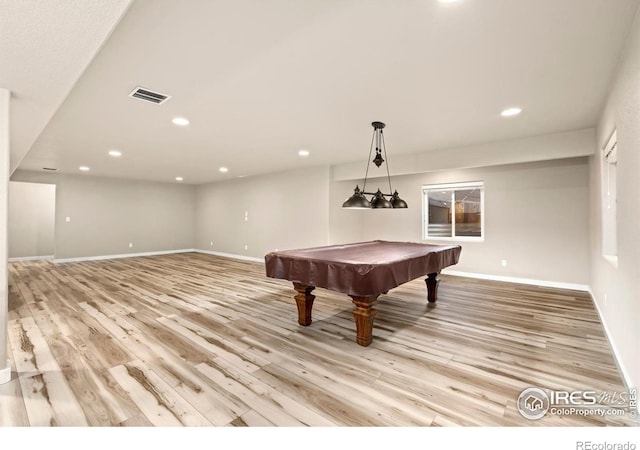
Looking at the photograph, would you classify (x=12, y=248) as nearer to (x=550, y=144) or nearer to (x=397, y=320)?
(x=397, y=320)

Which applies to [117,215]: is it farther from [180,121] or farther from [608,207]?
[608,207]

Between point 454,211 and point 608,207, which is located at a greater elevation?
point 454,211

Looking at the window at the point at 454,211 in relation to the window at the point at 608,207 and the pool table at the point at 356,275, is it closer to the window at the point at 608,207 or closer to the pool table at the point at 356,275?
the window at the point at 608,207

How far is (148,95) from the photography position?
293 centimetres

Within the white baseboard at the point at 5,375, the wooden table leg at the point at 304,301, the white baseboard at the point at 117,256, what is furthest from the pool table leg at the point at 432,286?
the white baseboard at the point at 117,256

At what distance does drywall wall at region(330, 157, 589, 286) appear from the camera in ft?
15.9

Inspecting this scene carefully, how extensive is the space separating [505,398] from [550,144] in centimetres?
398

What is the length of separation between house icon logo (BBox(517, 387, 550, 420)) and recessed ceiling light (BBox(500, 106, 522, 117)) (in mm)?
2868

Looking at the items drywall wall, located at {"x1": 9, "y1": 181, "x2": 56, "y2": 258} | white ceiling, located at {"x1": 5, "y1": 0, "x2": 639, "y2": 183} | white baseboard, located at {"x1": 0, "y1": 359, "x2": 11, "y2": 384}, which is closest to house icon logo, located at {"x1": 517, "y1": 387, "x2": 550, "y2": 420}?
white ceiling, located at {"x1": 5, "y1": 0, "x2": 639, "y2": 183}

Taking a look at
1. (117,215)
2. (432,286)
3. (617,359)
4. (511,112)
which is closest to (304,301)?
(432,286)

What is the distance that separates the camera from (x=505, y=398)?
1.97 metres

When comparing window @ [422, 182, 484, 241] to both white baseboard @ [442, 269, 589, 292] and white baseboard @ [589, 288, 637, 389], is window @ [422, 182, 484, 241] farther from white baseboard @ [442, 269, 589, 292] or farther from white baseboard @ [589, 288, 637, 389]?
white baseboard @ [589, 288, 637, 389]

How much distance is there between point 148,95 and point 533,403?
13.4 feet
